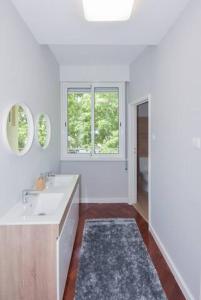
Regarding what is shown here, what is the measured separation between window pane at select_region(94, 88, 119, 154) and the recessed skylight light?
9.31 feet

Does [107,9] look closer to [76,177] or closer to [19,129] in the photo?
[19,129]

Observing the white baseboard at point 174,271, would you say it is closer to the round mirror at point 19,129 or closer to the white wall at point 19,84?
the white wall at point 19,84

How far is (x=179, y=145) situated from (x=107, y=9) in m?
1.29

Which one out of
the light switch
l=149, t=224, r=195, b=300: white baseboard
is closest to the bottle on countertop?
l=149, t=224, r=195, b=300: white baseboard

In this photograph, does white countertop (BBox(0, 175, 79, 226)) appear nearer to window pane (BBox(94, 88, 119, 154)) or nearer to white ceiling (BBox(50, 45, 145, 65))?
white ceiling (BBox(50, 45, 145, 65))

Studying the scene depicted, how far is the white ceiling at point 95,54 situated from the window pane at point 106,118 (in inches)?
24.1

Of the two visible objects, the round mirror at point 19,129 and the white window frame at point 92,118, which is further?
the white window frame at point 92,118

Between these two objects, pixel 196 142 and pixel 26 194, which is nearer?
pixel 196 142

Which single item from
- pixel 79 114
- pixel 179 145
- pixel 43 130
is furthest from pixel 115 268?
pixel 79 114

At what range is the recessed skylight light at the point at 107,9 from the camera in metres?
1.68

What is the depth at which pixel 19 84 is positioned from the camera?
7.14 feet

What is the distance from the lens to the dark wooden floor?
2154mm

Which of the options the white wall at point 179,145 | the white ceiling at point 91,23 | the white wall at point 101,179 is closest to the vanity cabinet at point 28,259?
the white wall at point 179,145

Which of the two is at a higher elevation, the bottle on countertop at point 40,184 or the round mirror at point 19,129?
the round mirror at point 19,129
